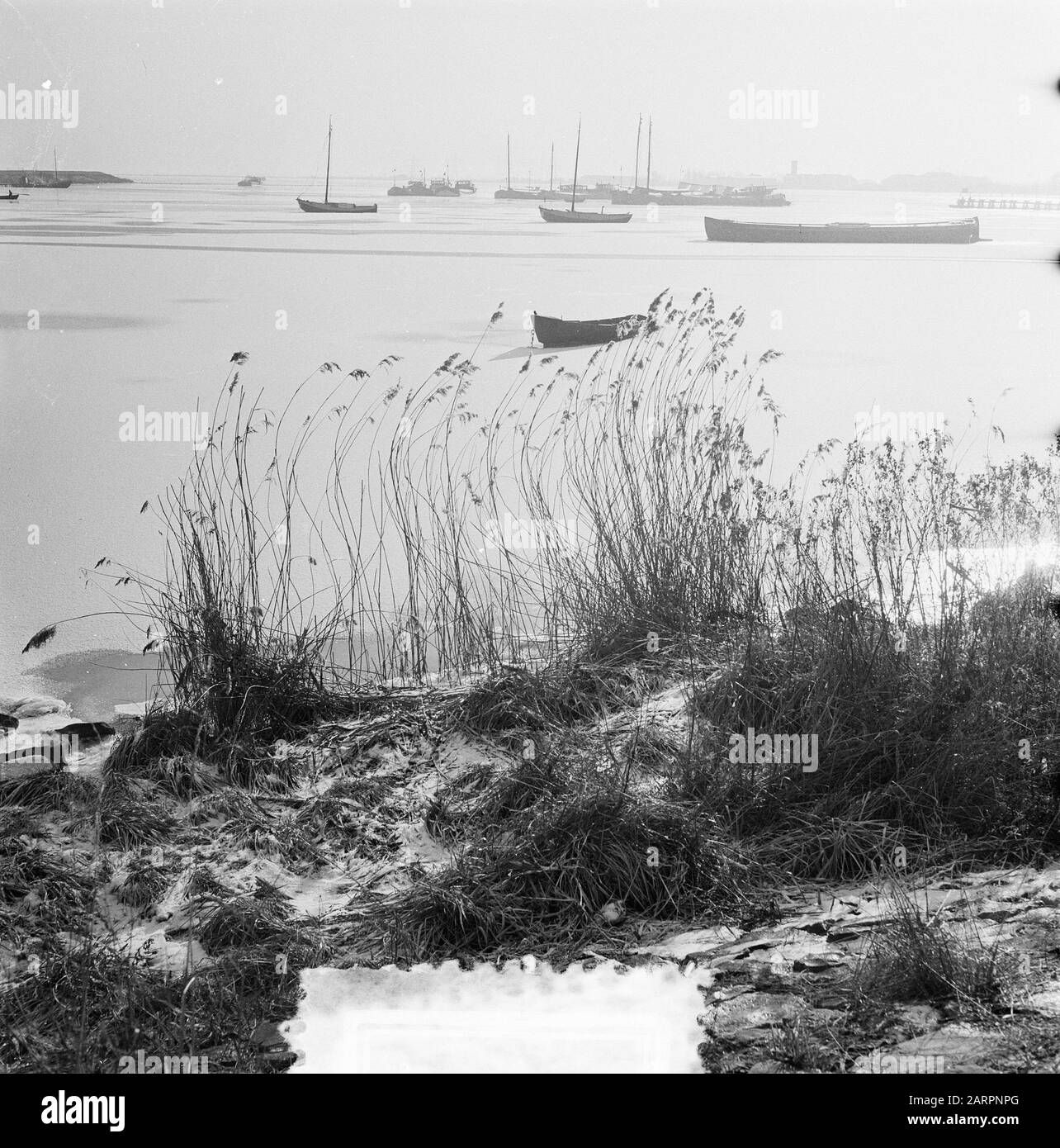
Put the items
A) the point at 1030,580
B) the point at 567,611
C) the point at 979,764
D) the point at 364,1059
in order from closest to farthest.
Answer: the point at 364,1059 < the point at 979,764 < the point at 1030,580 < the point at 567,611

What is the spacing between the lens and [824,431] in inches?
213

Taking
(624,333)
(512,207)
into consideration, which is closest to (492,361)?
(624,333)

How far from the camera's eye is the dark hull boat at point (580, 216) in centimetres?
1341

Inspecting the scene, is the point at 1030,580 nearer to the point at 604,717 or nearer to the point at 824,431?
the point at 604,717

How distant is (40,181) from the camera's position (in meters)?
8.55

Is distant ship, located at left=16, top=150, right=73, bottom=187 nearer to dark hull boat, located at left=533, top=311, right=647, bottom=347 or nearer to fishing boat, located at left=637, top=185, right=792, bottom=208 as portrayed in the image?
dark hull boat, located at left=533, top=311, right=647, bottom=347

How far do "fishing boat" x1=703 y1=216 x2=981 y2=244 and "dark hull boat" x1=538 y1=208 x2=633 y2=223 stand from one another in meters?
1.51

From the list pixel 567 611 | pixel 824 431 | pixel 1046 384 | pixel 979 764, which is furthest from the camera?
pixel 1046 384

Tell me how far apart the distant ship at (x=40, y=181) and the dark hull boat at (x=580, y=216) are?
6.26 m

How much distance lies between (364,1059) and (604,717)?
4.06 feet

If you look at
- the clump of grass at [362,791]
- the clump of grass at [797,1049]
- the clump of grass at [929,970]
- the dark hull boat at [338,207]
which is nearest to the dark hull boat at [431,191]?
the dark hull boat at [338,207]

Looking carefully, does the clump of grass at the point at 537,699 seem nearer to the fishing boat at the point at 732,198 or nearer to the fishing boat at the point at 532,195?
the fishing boat at the point at 532,195

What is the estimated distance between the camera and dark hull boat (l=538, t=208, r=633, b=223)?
13.4 metres

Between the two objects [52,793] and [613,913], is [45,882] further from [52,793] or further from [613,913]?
[613,913]
